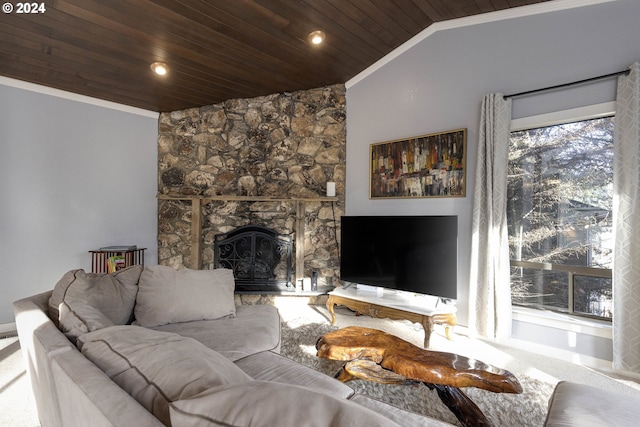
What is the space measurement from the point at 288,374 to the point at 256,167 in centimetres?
337

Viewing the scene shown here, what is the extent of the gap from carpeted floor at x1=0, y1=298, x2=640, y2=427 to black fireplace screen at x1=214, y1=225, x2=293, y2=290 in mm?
878

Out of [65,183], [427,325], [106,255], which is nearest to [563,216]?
[427,325]

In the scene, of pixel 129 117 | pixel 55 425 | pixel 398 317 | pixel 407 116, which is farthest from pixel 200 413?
pixel 129 117

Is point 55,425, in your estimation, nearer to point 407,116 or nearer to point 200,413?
point 200,413

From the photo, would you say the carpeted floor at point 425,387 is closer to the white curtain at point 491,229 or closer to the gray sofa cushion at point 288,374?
the white curtain at point 491,229

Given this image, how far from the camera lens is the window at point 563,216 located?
110 inches

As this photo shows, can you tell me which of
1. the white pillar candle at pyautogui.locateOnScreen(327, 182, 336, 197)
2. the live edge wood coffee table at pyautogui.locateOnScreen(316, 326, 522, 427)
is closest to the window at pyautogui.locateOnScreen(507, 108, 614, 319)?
the live edge wood coffee table at pyautogui.locateOnScreen(316, 326, 522, 427)

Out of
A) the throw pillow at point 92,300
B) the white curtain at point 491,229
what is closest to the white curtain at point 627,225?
the white curtain at point 491,229

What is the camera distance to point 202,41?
3.14 m

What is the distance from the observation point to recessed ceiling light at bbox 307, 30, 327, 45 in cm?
322

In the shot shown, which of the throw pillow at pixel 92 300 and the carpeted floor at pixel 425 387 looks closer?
the throw pillow at pixel 92 300

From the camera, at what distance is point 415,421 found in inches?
44.5

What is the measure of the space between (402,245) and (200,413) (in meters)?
3.00

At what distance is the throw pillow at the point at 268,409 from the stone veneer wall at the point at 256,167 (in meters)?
3.61
